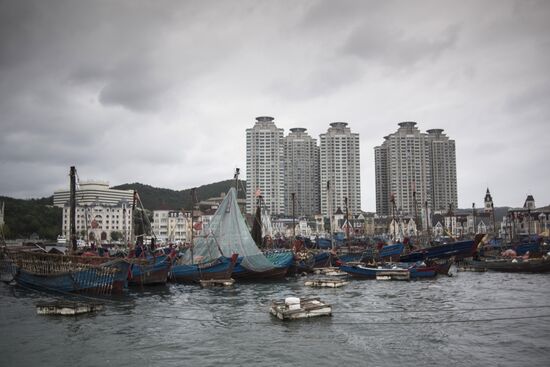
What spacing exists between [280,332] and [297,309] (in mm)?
2932

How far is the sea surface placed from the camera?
787 inches

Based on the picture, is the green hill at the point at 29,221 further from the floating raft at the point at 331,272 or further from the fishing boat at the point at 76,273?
the floating raft at the point at 331,272

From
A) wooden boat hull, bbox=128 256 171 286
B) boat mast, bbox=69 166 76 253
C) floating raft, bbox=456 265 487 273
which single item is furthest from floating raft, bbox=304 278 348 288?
floating raft, bbox=456 265 487 273

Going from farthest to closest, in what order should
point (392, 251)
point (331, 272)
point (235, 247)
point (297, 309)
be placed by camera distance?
1. point (392, 251)
2. point (331, 272)
3. point (235, 247)
4. point (297, 309)

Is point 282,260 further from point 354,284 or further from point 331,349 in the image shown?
point 331,349

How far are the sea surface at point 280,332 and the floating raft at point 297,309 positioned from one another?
0.50m

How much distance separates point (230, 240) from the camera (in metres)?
52.1

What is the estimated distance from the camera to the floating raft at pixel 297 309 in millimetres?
26875

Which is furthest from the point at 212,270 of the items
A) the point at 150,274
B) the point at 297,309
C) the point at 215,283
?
the point at 297,309

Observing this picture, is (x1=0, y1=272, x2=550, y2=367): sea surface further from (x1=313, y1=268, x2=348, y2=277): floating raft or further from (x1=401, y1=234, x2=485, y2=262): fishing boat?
(x1=401, y1=234, x2=485, y2=262): fishing boat

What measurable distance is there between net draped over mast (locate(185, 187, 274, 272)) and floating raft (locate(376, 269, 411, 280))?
12891mm

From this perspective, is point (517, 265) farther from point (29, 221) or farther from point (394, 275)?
point (29, 221)

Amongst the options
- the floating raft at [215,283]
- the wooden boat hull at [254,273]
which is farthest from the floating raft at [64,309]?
the wooden boat hull at [254,273]

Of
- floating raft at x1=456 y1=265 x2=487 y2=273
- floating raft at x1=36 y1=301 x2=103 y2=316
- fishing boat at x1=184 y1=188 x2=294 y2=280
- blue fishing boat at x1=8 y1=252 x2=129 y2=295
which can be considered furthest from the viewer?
floating raft at x1=456 y1=265 x2=487 y2=273
